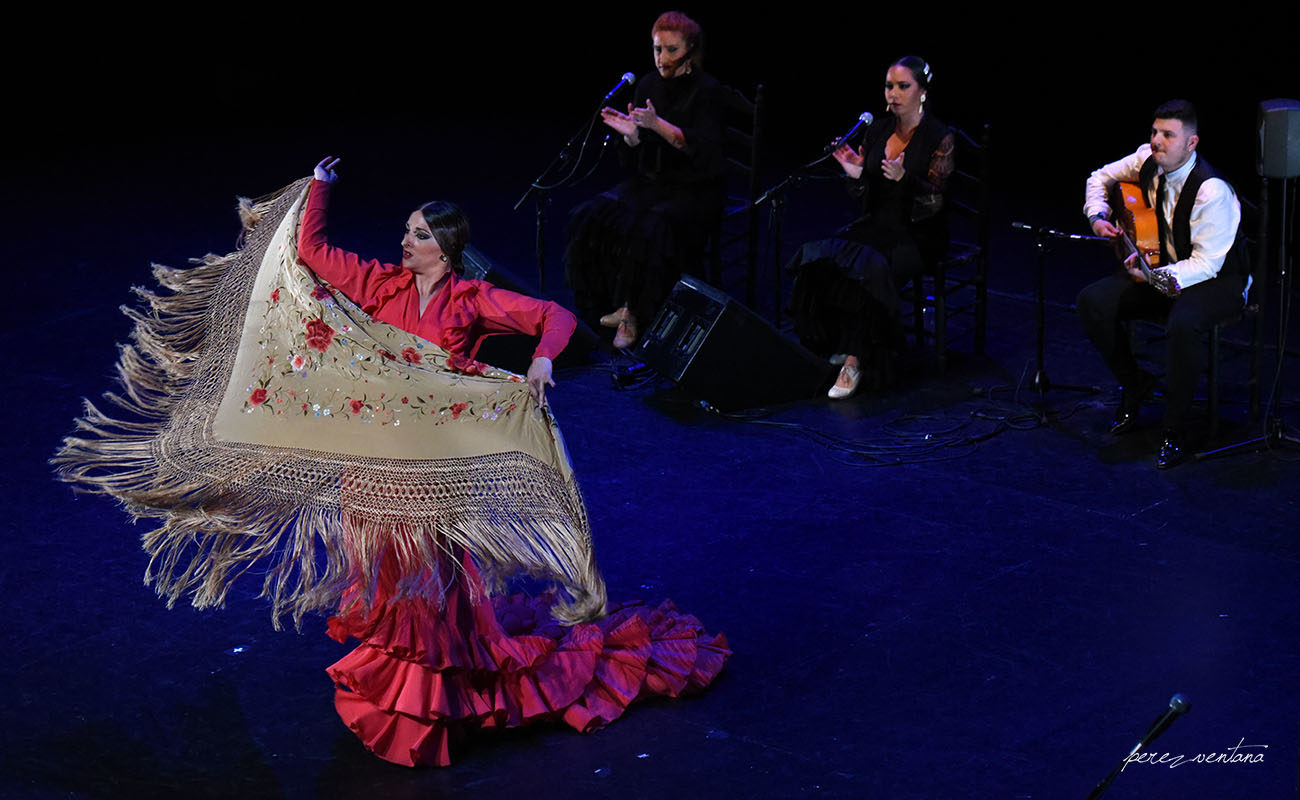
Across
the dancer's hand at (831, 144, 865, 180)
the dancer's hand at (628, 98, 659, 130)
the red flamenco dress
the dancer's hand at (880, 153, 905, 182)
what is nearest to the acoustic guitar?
the dancer's hand at (880, 153, 905, 182)

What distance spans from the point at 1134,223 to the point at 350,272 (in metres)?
3.03

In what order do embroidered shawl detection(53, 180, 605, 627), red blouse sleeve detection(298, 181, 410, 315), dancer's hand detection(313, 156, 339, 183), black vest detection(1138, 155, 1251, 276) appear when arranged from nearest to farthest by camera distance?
embroidered shawl detection(53, 180, 605, 627)
red blouse sleeve detection(298, 181, 410, 315)
dancer's hand detection(313, 156, 339, 183)
black vest detection(1138, 155, 1251, 276)

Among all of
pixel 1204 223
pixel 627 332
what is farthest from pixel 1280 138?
pixel 627 332

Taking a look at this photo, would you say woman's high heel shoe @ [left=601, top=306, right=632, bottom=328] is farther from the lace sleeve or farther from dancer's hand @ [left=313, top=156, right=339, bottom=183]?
dancer's hand @ [left=313, top=156, right=339, bottom=183]

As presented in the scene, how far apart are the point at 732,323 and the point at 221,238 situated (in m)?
3.44

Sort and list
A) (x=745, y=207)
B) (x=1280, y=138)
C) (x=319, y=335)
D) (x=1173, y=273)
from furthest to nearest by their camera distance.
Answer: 1. (x=745, y=207)
2. (x=1173, y=273)
3. (x=1280, y=138)
4. (x=319, y=335)

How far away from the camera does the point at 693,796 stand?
137 inches

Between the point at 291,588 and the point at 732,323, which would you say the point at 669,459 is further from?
the point at 291,588

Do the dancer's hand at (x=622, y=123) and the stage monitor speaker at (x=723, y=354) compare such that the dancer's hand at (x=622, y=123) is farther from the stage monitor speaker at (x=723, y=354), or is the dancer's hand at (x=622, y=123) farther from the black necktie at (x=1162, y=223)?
the black necktie at (x=1162, y=223)

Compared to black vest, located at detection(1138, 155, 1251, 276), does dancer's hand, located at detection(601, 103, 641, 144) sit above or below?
above

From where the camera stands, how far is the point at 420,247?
3643 millimetres

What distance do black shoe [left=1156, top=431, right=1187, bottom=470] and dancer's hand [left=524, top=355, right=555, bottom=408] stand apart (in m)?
2.59

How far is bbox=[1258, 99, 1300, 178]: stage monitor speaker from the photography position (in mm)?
5121

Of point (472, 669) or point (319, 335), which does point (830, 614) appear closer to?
point (472, 669)
